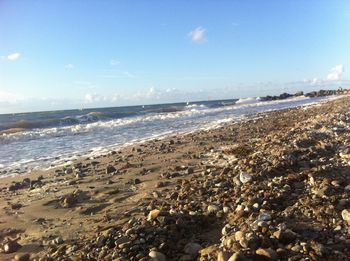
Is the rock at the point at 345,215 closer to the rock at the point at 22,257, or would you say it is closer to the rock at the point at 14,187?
the rock at the point at 22,257

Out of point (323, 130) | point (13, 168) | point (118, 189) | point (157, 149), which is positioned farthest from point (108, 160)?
point (323, 130)

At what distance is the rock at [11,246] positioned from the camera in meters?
5.00

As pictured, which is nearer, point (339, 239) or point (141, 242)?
point (339, 239)

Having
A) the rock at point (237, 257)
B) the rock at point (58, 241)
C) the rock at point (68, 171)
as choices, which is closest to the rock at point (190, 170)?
the rock at point (68, 171)

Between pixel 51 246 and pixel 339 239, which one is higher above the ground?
pixel 339 239

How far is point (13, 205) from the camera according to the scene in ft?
23.9

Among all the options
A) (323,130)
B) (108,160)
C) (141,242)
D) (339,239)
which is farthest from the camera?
(108,160)

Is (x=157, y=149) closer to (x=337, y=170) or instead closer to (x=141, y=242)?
(x=337, y=170)

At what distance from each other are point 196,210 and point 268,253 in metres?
1.80

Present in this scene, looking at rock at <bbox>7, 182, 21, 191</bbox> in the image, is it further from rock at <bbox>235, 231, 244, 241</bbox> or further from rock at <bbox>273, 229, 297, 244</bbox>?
rock at <bbox>273, 229, 297, 244</bbox>

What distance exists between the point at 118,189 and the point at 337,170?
4.10 metres

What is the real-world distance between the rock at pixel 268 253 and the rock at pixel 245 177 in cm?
249

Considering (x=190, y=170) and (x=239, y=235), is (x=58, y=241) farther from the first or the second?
(x=190, y=170)

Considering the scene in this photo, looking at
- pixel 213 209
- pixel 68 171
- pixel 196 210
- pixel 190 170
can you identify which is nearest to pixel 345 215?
pixel 213 209
